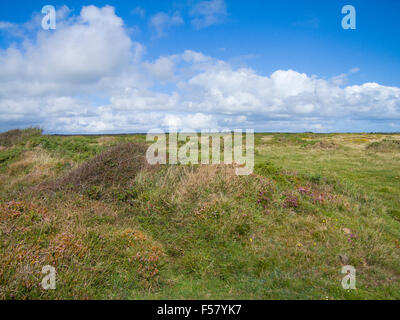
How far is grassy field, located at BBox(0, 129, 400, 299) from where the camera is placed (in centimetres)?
473

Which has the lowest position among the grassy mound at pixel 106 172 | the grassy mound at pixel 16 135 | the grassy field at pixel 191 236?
the grassy field at pixel 191 236

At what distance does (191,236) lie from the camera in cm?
664

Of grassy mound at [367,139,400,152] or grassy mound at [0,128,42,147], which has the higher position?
grassy mound at [0,128,42,147]

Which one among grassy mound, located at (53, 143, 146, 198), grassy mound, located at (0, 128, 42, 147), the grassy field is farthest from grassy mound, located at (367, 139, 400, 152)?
grassy mound, located at (0, 128, 42, 147)

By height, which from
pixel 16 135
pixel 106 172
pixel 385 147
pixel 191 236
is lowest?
pixel 191 236

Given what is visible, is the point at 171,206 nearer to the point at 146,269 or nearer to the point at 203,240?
the point at 203,240

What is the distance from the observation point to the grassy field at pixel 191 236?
4.73 m

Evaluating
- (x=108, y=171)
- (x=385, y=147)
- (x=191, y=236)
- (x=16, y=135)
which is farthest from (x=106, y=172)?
(x=385, y=147)

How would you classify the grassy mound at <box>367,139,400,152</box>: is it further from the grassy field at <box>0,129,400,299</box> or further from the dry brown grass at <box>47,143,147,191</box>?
the dry brown grass at <box>47,143,147,191</box>

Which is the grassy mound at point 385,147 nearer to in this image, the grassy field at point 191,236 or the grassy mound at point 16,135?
the grassy field at point 191,236

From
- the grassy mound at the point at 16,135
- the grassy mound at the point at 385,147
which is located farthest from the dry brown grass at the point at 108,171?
the grassy mound at the point at 385,147

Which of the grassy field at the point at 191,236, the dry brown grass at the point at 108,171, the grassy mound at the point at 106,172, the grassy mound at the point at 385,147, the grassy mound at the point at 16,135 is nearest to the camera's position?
the grassy field at the point at 191,236

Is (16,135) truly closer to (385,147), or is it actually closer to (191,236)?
(191,236)
